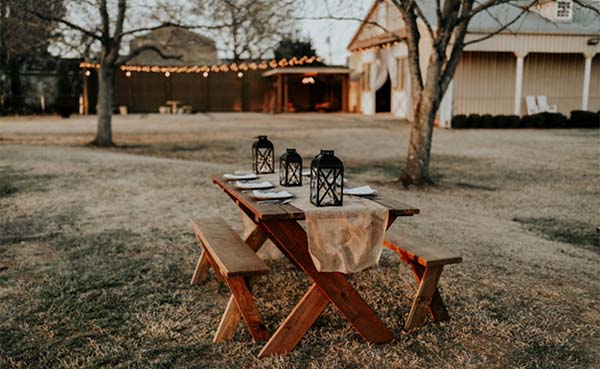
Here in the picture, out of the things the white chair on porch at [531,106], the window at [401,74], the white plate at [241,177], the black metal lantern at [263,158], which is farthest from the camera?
the window at [401,74]

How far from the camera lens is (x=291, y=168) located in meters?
3.93

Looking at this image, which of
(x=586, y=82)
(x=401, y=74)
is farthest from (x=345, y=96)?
(x=586, y=82)

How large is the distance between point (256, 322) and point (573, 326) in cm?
203

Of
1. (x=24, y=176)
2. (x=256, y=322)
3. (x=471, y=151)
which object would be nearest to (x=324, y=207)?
(x=256, y=322)

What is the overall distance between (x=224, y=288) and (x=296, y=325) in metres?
1.24

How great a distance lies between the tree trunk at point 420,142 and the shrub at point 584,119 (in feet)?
48.0

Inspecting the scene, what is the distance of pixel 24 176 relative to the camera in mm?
9391

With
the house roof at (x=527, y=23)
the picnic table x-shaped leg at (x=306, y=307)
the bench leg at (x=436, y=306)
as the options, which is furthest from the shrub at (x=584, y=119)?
the picnic table x-shaped leg at (x=306, y=307)

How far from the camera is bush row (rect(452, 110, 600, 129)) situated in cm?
2128

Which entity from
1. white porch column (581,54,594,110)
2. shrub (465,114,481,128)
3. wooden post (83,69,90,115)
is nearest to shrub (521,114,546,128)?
shrub (465,114,481,128)

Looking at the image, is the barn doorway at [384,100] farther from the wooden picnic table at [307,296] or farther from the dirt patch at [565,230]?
the wooden picnic table at [307,296]

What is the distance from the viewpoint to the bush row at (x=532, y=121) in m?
21.3

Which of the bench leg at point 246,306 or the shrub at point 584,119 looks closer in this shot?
the bench leg at point 246,306

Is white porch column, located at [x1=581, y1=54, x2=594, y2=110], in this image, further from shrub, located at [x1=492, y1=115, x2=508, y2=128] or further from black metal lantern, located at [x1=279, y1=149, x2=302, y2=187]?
black metal lantern, located at [x1=279, y1=149, x2=302, y2=187]
